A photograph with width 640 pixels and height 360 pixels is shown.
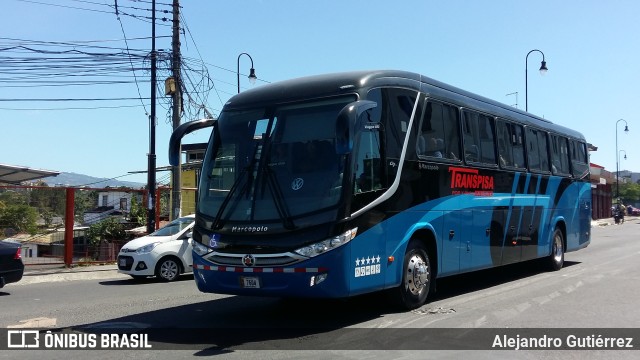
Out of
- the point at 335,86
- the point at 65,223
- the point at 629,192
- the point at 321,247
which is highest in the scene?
the point at 335,86

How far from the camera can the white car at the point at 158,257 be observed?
13992 mm

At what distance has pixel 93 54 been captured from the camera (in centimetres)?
2048

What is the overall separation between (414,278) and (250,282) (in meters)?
2.68

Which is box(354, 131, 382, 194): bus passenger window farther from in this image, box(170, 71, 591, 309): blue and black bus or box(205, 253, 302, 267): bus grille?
box(205, 253, 302, 267): bus grille

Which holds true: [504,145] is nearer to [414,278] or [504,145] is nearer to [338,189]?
[414,278]

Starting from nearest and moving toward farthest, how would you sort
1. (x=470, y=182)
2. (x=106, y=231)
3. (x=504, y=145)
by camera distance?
(x=470, y=182) < (x=504, y=145) < (x=106, y=231)

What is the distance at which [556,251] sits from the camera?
15.1 metres

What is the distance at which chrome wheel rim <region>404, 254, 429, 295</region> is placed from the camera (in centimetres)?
899

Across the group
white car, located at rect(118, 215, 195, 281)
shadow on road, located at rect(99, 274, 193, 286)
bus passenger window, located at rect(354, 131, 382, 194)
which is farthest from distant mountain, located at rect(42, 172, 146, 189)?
bus passenger window, located at rect(354, 131, 382, 194)

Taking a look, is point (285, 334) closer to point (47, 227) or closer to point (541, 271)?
point (541, 271)

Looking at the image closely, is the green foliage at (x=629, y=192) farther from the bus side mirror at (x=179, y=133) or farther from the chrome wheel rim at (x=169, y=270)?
the bus side mirror at (x=179, y=133)

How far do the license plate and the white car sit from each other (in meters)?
6.76

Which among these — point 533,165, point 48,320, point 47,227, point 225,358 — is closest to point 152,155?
point 47,227

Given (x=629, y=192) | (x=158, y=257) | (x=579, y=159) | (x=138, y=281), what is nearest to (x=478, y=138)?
(x=579, y=159)
